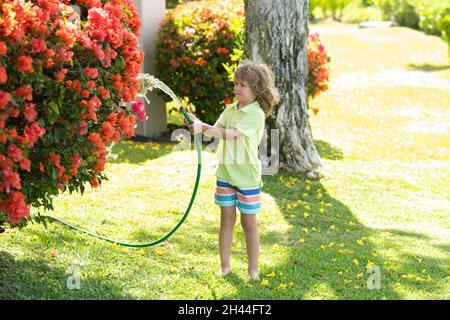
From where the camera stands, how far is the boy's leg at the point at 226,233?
483 centimetres

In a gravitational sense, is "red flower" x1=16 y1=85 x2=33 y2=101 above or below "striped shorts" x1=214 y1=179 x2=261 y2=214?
above

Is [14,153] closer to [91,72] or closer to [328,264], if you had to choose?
[91,72]

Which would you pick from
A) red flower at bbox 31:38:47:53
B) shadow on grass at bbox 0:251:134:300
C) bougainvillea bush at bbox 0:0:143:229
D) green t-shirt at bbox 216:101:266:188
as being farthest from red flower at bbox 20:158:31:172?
green t-shirt at bbox 216:101:266:188

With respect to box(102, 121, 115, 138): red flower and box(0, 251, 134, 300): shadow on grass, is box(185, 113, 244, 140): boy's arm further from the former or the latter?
box(0, 251, 134, 300): shadow on grass

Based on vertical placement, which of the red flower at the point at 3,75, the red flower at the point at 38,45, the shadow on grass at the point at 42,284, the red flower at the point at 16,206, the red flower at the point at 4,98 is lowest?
the shadow on grass at the point at 42,284

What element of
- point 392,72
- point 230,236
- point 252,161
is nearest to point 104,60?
point 252,161

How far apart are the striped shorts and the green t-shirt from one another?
0.04 m

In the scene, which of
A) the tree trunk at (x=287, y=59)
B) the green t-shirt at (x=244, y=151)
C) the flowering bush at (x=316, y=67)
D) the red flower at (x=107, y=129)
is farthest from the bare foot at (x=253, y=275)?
the flowering bush at (x=316, y=67)

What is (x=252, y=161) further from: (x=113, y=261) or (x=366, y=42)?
(x=366, y=42)

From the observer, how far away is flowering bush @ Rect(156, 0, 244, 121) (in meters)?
9.88

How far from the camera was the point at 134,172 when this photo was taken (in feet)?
26.5

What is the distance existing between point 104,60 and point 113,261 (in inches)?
59.8

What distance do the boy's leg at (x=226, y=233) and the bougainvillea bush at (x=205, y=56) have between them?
5100 mm

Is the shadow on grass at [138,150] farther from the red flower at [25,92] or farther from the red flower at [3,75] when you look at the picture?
the red flower at [3,75]
